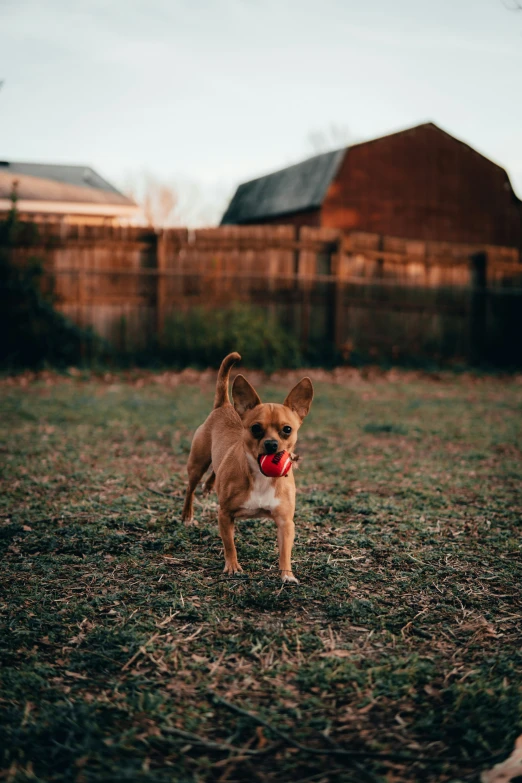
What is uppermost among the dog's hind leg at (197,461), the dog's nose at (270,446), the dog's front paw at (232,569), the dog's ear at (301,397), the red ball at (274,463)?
the dog's ear at (301,397)

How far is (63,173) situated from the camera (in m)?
21.1

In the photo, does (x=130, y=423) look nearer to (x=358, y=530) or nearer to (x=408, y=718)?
(x=358, y=530)

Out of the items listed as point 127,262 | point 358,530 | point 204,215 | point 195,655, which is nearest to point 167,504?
point 358,530

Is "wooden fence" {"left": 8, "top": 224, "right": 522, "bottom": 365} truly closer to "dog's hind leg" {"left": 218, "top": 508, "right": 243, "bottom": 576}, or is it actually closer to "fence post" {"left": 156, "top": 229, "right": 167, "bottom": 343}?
"fence post" {"left": 156, "top": 229, "right": 167, "bottom": 343}

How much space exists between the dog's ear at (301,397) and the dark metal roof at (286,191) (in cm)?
1518

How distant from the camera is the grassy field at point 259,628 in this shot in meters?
1.85

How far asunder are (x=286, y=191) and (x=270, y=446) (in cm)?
1837

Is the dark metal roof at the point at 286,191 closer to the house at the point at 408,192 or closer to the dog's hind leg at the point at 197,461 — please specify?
the house at the point at 408,192

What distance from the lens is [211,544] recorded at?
3.54 meters

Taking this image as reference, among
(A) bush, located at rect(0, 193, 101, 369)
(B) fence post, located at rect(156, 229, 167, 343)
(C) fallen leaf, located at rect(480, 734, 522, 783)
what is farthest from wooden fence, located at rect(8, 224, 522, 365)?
(C) fallen leaf, located at rect(480, 734, 522, 783)

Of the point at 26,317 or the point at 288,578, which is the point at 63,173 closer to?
the point at 26,317

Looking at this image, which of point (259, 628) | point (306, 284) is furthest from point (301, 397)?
point (306, 284)

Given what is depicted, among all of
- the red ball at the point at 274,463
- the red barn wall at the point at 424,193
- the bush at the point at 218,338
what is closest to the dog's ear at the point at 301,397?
the red ball at the point at 274,463

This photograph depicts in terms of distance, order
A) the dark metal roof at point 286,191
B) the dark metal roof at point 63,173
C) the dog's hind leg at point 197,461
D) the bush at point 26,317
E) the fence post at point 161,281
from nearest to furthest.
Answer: the dog's hind leg at point 197,461
the bush at point 26,317
the fence post at point 161,281
the dark metal roof at point 286,191
the dark metal roof at point 63,173
